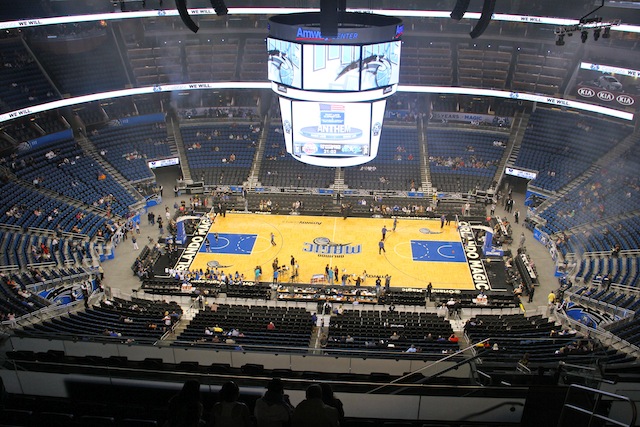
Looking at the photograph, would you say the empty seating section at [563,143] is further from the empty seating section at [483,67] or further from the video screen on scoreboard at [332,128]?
the video screen on scoreboard at [332,128]

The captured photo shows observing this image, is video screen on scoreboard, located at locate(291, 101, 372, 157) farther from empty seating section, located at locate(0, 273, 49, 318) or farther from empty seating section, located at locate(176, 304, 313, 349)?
empty seating section, located at locate(0, 273, 49, 318)

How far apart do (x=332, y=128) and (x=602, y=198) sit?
66.0 ft

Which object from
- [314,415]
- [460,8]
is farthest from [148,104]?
[314,415]

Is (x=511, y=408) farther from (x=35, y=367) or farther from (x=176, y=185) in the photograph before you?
(x=176, y=185)

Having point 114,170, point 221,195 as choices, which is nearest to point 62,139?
point 114,170

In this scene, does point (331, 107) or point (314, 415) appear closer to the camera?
point (314, 415)

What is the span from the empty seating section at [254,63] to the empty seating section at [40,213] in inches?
730

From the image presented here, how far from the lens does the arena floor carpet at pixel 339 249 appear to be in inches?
1261

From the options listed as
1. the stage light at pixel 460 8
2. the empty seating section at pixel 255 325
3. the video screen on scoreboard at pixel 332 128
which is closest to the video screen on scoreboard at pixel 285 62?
the video screen on scoreboard at pixel 332 128

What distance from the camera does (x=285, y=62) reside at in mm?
24594

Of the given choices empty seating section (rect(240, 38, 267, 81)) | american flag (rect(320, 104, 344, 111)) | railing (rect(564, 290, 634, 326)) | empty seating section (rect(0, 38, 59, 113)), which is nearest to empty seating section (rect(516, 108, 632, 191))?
railing (rect(564, 290, 634, 326))

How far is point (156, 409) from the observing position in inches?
369

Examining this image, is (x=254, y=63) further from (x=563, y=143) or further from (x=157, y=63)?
(x=563, y=143)

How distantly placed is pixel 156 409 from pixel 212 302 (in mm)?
19221
